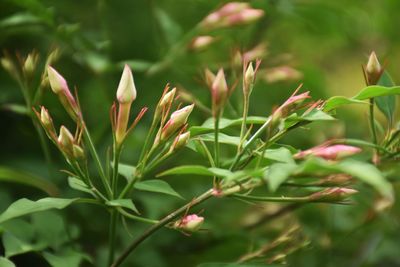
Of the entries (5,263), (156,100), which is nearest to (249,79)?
(5,263)

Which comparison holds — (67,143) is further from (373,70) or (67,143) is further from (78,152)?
(373,70)

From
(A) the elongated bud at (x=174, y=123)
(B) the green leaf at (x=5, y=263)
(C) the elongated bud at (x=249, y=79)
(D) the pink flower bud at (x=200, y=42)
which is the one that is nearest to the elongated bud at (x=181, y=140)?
(A) the elongated bud at (x=174, y=123)

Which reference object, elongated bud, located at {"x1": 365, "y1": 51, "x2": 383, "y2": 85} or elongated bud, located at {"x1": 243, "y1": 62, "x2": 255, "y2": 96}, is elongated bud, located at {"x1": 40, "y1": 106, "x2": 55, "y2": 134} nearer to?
elongated bud, located at {"x1": 243, "y1": 62, "x2": 255, "y2": 96}

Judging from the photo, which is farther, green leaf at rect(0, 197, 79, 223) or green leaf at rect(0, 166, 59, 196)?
green leaf at rect(0, 166, 59, 196)

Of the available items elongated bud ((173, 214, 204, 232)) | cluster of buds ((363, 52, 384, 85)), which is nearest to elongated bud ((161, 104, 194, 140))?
elongated bud ((173, 214, 204, 232))

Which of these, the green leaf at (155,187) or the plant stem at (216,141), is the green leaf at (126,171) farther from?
the plant stem at (216,141)

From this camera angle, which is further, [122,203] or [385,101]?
[385,101]

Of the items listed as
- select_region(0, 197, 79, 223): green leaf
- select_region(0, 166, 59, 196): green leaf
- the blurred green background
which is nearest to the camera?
select_region(0, 197, 79, 223): green leaf
